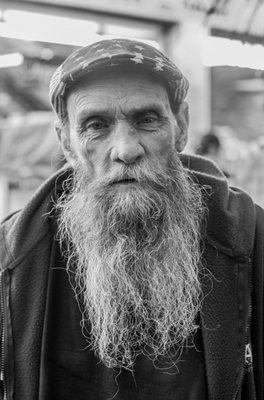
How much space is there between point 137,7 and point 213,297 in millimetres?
4663

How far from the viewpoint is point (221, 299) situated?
7.34ft

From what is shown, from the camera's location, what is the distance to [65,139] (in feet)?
8.39

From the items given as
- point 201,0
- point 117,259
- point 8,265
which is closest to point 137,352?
point 117,259

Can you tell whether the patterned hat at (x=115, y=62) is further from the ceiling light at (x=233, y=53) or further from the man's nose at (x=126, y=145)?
the ceiling light at (x=233, y=53)

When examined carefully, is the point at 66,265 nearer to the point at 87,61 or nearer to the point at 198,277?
the point at 198,277

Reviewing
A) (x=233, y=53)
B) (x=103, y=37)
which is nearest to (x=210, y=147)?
(x=233, y=53)

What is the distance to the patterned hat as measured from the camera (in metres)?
2.23

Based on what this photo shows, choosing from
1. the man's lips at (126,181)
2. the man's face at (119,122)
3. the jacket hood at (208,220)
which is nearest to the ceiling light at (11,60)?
the jacket hood at (208,220)

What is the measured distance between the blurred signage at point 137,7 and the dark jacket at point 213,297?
3.98 metres

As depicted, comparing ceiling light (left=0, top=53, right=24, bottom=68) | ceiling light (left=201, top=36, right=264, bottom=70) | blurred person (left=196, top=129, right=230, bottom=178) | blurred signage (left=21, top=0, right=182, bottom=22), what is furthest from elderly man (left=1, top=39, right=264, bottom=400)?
ceiling light (left=0, top=53, right=24, bottom=68)

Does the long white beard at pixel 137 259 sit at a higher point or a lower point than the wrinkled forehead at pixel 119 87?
lower

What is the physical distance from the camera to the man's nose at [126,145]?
2.20 meters

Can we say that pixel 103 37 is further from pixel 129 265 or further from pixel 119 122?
pixel 129 265

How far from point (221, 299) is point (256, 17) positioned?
377cm
